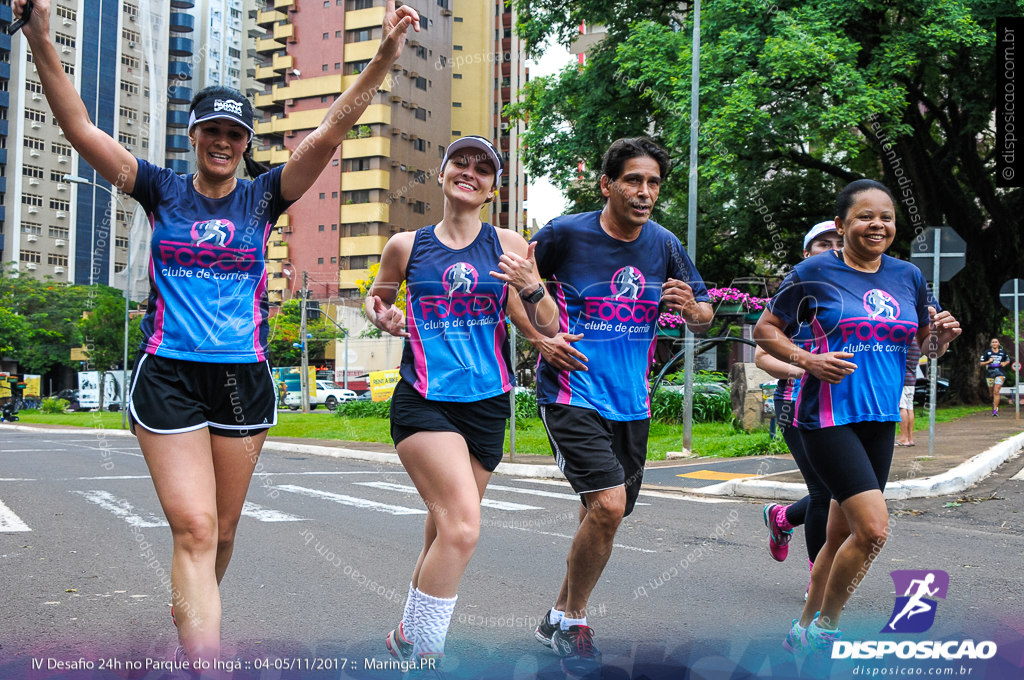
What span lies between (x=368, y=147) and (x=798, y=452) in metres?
59.8

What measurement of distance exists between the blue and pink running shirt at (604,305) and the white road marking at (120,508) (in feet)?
16.4

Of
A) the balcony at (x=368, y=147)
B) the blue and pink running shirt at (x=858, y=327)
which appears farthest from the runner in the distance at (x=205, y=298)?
the balcony at (x=368, y=147)

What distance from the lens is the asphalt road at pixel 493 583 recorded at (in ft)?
13.1

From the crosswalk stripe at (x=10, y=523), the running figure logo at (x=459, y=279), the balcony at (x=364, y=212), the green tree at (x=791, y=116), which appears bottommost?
the crosswalk stripe at (x=10, y=523)

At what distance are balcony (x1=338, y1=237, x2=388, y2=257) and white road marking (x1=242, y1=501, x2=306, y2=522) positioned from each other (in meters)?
53.6

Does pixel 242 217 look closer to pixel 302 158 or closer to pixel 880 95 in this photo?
pixel 302 158

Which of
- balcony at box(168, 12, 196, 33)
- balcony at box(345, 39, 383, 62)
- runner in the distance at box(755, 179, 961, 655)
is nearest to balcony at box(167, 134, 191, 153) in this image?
balcony at box(168, 12, 196, 33)

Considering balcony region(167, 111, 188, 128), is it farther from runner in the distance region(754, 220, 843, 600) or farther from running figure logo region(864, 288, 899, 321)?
running figure logo region(864, 288, 899, 321)

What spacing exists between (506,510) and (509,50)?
73.5 m

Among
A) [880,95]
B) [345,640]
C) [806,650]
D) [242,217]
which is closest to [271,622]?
[345,640]

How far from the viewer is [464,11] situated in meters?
71.5

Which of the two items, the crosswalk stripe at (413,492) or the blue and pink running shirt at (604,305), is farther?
the crosswalk stripe at (413,492)

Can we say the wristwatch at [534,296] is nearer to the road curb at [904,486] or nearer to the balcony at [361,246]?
the road curb at [904,486]

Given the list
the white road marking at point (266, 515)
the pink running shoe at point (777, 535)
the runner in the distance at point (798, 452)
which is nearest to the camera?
the runner in the distance at point (798, 452)
